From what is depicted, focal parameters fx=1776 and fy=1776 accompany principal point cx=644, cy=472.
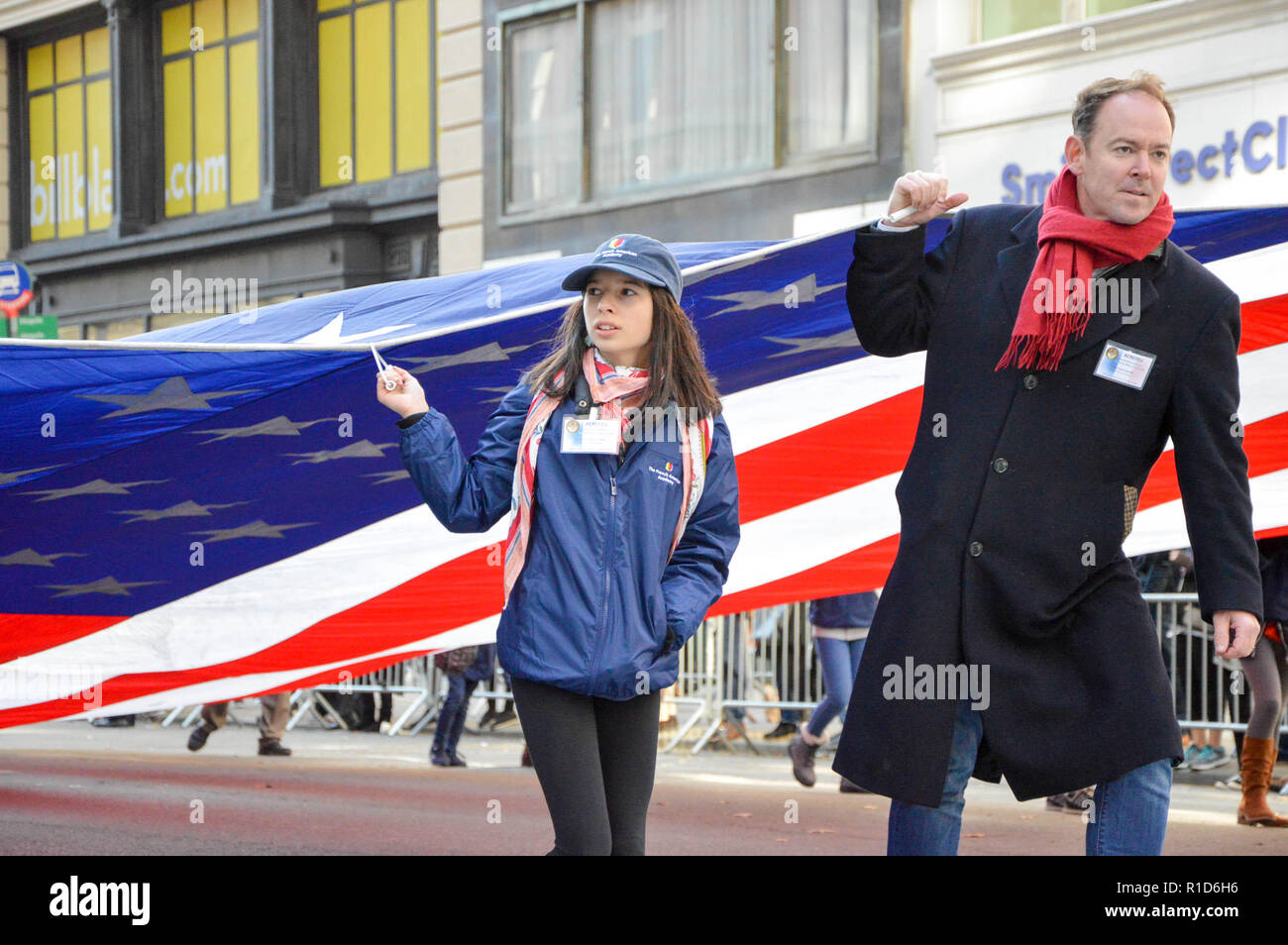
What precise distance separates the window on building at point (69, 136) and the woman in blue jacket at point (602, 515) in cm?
2188

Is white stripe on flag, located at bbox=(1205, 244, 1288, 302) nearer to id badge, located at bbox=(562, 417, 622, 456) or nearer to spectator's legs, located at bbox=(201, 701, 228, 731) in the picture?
id badge, located at bbox=(562, 417, 622, 456)

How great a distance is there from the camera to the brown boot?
339 inches

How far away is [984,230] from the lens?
4129 millimetres

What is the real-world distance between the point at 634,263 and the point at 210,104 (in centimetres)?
2028

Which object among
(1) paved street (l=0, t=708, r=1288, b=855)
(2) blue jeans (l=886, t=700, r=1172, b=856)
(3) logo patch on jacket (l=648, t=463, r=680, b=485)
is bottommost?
(1) paved street (l=0, t=708, r=1288, b=855)

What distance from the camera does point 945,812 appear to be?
151 inches

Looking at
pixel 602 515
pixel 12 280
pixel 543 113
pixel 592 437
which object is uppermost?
pixel 543 113

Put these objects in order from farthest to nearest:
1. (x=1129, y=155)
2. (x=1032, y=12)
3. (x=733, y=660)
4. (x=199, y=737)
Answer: (x=1032, y=12), (x=733, y=660), (x=199, y=737), (x=1129, y=155)

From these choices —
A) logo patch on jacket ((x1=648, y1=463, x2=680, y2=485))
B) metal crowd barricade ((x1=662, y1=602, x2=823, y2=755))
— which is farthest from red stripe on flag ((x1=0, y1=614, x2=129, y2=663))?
metal crowd barricade ((x1=662, y1=602, x2=823, y2=755))

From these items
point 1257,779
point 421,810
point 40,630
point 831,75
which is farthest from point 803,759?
point 831,75

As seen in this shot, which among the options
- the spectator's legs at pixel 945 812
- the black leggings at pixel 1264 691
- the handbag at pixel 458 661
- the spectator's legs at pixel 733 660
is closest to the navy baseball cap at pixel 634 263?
the spectator's legs at pixel 945 812

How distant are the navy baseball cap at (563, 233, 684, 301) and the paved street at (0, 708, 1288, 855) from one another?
4.07 m

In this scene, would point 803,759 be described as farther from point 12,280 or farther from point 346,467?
point 12,280
